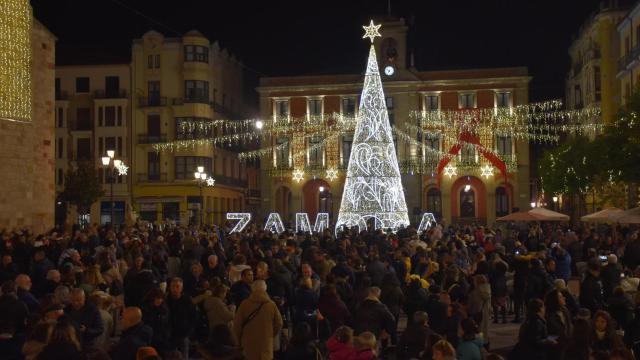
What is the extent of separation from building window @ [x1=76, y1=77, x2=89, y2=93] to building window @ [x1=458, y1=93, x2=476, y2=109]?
26.7 meters

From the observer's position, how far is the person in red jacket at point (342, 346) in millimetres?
8805

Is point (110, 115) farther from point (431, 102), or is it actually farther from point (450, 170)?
point (450, 170)

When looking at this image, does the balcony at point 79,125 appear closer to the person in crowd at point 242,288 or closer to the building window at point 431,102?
the building window at point 431,102

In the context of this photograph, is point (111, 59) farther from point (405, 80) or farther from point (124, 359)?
point (124, 359)

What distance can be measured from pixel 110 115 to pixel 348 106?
57.2 feet

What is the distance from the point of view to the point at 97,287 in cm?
1294

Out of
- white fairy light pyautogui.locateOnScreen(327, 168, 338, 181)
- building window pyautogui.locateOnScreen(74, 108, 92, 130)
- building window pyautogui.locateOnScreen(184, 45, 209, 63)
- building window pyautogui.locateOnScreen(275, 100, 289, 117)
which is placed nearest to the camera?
building window pyautogui.locateOnScreen(184, 45, 209, 63)

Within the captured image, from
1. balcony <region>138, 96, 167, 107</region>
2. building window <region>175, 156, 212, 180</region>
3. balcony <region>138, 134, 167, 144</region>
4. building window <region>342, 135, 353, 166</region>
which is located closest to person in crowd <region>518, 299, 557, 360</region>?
building window <region>175, 156, 212, 180</region>

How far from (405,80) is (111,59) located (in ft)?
69.4

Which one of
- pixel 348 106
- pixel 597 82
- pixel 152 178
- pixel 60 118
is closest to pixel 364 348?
pixel 152 178

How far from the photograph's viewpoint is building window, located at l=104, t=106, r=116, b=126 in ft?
189

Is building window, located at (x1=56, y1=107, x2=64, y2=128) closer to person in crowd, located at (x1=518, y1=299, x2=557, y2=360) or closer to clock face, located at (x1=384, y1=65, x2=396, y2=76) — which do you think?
clock face, located at (x1=384, y1=65, x2=396, y2=76)

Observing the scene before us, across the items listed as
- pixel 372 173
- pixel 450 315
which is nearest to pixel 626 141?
pixel 372 173

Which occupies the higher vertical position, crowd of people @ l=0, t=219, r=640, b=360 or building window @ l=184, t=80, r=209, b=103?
building window @ l=184, t=80, r=209, b=103
